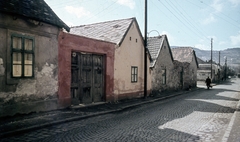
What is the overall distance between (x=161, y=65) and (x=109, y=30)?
24.4ft

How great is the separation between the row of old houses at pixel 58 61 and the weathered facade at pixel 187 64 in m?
13.3

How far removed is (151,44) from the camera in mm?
21391

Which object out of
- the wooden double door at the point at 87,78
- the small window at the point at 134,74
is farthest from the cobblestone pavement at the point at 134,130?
the small window at the point at 134,74

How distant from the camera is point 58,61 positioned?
9531mm

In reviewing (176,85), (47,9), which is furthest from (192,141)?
(176,85)

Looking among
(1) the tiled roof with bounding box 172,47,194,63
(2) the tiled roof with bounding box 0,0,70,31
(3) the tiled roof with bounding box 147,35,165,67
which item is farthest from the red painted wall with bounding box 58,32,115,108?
(1) the tiled roof with bounding box 172,47,194,63

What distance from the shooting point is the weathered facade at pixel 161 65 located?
19125 mm

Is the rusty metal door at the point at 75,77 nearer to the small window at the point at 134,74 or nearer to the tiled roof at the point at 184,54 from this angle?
the small window at the point at 134,74

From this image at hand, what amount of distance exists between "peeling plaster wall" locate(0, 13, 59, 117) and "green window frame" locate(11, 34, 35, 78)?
0.14m

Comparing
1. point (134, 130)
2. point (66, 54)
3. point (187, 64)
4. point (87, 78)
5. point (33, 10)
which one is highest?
point (33, 10)

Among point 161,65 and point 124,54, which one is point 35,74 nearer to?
point 124,54

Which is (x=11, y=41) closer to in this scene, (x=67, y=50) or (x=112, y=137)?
(x=67, y=50)

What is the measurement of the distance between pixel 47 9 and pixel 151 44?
45.5 ft

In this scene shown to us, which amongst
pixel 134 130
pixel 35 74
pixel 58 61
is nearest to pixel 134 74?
pixel 58 61
